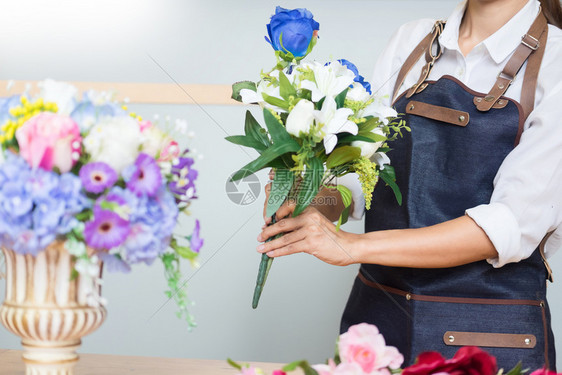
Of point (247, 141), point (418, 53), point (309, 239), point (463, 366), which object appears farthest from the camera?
point (418, 53)

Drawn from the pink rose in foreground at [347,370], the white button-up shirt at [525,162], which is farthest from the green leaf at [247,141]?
the pink rose in foreground at [347,370]

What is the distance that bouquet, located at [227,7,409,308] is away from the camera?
1108mm

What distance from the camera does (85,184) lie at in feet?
2.42

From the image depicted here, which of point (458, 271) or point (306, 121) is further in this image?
point (458, 271)

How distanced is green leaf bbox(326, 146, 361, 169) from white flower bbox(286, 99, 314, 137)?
0.08 m

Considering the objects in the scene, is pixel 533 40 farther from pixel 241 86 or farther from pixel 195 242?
pixel 195 242

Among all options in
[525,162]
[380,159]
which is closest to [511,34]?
[525,162]

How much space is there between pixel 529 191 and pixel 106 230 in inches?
36.0

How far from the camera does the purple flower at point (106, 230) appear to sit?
2.44 ft

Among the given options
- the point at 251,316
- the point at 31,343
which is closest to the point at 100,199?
the point at 31,343

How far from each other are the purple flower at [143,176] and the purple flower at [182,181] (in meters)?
0.05

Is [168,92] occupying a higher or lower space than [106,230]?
higher

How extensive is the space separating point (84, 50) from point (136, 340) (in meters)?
1.15

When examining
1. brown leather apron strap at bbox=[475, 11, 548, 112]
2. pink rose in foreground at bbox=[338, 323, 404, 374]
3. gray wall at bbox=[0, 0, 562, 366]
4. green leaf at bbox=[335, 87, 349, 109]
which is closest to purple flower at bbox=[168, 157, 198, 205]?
pink rose in foreground at bbox=[338, 323, 404, 374]
